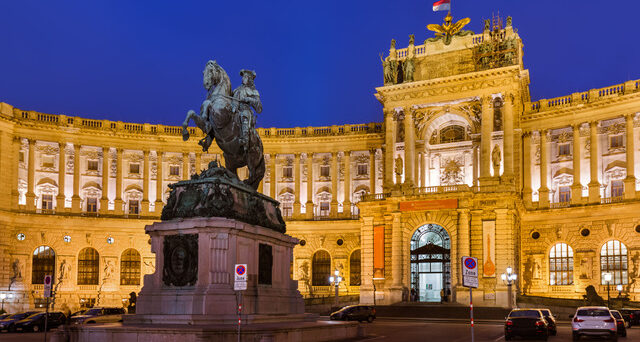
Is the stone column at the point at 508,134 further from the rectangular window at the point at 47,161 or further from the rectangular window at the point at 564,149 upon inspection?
the rectangular window at the point at 47,161

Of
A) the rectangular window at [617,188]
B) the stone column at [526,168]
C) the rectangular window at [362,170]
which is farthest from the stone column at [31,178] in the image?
the rectangular window at [617,188]

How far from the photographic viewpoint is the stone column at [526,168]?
60688 mm

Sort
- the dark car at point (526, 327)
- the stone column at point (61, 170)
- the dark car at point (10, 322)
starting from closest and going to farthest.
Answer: the dark car at point (526, 327), the dark car at point (10, 322), the stone column at point (61, 170)

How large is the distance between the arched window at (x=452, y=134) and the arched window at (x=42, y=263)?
1373 inches

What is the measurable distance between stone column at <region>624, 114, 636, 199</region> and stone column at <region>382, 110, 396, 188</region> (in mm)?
18457

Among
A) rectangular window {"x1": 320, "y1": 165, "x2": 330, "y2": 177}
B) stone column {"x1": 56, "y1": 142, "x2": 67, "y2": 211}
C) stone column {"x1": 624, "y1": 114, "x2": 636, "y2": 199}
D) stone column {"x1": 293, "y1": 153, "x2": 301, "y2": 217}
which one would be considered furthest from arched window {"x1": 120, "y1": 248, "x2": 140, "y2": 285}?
stone column {"x1": 624, "y1": 114, "x2": 636, "y2": 199}

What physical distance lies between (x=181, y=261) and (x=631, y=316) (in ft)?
97.8

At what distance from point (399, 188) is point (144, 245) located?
23.6 m

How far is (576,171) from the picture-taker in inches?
2308

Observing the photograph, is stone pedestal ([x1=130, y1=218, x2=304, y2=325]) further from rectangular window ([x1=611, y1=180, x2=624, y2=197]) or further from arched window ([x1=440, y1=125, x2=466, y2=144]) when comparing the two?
rectangular window ([x1=611, y1=180, x2=624, y2=197])

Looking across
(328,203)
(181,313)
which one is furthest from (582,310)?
(328,203)

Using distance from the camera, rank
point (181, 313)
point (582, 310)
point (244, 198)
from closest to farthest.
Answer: point (181, 313)
point (244, 198)
point (582, 310)

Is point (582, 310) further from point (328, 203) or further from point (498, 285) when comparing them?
point (328, 203)

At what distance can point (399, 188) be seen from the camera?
5928 cm
